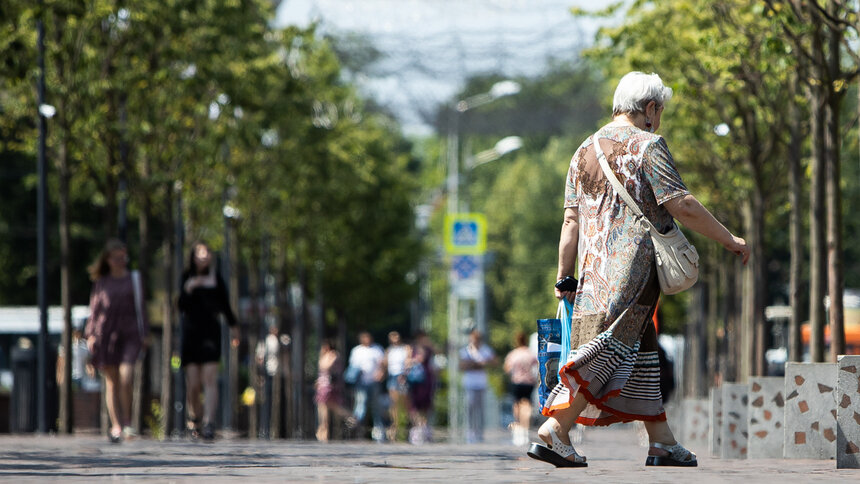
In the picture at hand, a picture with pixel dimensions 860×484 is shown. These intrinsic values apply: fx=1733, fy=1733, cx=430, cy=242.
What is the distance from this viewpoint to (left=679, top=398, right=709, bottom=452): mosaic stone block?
748 inches

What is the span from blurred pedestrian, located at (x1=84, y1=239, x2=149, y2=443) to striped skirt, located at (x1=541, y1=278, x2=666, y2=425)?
786cm

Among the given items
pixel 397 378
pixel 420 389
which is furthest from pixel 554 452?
pixel 397 378

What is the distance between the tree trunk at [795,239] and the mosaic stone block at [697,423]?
1551 millimetres

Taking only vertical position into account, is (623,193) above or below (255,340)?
above

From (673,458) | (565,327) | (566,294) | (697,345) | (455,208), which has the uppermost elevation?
(455,208)

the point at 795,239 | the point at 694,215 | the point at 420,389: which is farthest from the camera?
the point at 420,389

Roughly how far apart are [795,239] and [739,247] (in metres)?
13.7

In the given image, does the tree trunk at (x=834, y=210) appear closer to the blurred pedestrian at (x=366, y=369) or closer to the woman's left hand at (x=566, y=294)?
the woman's left hand at (x=566, y=294)

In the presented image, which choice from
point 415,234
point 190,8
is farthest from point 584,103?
point 190,8

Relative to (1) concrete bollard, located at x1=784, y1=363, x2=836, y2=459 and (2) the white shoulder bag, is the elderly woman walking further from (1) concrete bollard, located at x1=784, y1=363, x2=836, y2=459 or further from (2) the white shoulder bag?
(1) concrete bollard, located at x1=784, y1=363, x2=836, y2=459

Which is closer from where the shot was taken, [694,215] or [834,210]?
[694,215]

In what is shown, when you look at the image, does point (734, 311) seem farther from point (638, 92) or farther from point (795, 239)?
point (638, 92)

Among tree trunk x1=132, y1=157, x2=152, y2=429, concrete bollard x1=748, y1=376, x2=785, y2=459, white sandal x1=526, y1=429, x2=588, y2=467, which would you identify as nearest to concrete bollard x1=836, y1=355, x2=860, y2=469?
white sandal x1=526, y1=429, x2=588, y2=467

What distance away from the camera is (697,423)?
1966 cm
